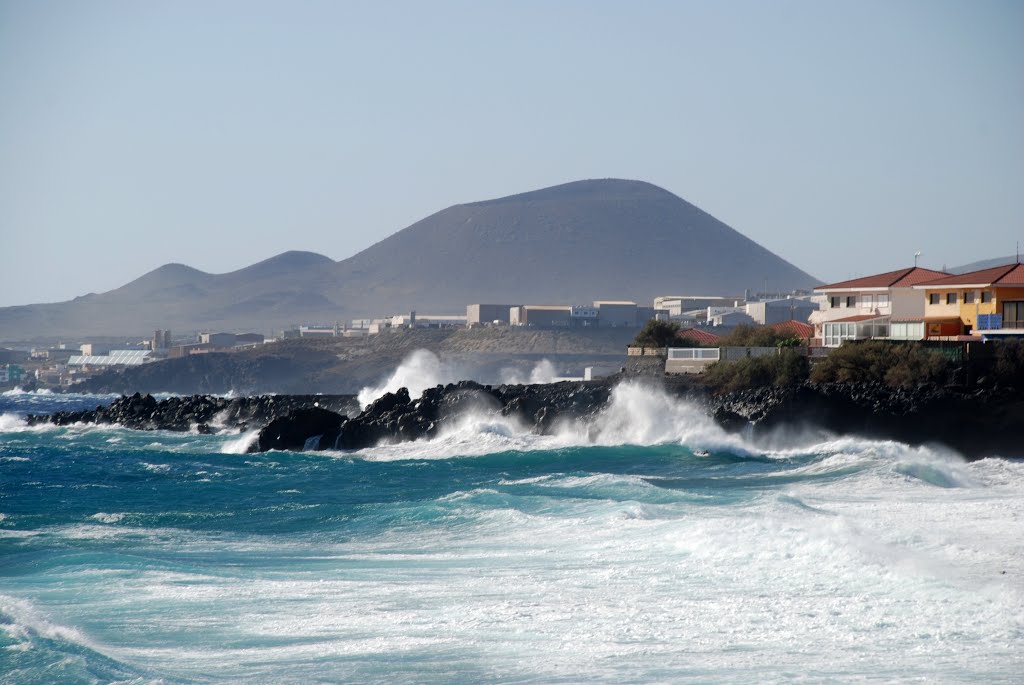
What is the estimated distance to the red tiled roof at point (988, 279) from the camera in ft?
127

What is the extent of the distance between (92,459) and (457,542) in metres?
20.8

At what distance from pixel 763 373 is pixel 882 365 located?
482 cm

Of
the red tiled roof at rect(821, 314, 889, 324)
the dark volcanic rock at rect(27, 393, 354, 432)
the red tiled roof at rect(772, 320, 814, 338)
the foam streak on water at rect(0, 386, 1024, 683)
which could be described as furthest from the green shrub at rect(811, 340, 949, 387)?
the dark volcanic rock at rect(27, 393, 354, 432)

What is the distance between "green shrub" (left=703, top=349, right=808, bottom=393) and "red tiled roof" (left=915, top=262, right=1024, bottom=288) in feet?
17.4

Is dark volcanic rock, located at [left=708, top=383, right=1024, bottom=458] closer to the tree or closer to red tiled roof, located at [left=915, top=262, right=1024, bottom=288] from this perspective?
red tiled roof, located at [left=915, top=262, right=1024, bottom=288]

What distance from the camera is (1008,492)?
23266mm

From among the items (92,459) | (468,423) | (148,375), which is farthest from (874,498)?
(148,375)

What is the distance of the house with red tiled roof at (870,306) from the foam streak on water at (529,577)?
1339 cm

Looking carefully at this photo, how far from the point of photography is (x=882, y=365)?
120 ft

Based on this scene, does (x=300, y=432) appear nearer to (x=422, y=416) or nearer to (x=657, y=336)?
A: (x=422, y=416)

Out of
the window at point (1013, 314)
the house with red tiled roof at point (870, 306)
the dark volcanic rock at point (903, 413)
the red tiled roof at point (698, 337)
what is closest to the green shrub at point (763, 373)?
the house with red tiled roof at point (870, 306)

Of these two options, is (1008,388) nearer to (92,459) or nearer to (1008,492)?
(1008,492)

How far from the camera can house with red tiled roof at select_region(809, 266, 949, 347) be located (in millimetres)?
41875

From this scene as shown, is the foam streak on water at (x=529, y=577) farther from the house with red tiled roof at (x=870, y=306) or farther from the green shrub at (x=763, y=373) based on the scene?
the house with red tiled roof at (x=870, y=306)
